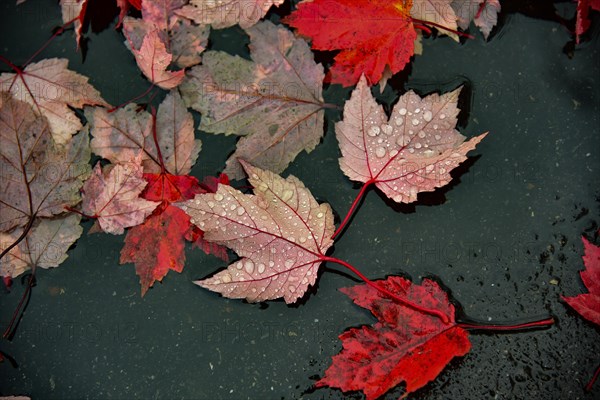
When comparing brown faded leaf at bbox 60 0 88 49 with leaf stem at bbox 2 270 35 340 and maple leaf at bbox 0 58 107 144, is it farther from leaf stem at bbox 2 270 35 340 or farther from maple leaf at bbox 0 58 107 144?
leaf stem at bbox 2 270 35 340

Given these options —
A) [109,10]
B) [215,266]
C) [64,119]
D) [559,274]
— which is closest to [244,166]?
[215,266]

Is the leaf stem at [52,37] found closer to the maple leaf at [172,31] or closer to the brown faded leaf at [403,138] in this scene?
the maple leaf at [172,31]

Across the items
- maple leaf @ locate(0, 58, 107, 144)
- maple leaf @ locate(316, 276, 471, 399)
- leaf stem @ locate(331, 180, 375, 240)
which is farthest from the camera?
maple leaf @ locate(0, 58, 107, 144)

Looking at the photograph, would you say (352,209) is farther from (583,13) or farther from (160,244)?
(583,13)

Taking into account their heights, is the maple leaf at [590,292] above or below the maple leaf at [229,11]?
below


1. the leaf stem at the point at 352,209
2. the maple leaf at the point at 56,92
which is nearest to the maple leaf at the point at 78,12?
the maple leaf at the point at 56,92

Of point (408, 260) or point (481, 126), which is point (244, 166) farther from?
point (481, 126)

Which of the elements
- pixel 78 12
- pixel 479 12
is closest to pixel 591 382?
pixel 479 12

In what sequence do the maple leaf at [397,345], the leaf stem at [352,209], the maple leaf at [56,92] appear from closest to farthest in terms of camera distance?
1. the maple leaf at [397,345]
2. the leaf stem at [352,209]
3. the maple leaf at [56,92]

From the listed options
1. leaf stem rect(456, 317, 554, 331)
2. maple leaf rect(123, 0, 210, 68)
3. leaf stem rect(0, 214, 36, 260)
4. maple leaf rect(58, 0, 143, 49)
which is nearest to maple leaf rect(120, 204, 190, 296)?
leaf stem rect(0, 214, 36, 260)
